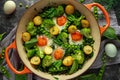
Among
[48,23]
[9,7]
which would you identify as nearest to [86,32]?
[48,23]

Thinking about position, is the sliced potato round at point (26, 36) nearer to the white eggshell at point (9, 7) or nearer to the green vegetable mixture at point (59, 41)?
the green vegetable mixture at point (59, 41)

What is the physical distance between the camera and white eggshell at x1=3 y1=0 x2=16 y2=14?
4.94 ft

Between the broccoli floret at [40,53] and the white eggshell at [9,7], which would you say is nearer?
the broccoli floret at [40,53]

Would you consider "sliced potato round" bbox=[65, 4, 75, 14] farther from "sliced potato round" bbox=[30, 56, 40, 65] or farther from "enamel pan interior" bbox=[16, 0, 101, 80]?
"sliced potato round" bbox=[30, 56, 40, 65]

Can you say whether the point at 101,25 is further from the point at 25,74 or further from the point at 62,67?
the point at 25,74

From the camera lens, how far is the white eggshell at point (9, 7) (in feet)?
4.94

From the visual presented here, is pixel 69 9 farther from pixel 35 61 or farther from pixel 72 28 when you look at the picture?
pixel 35 61

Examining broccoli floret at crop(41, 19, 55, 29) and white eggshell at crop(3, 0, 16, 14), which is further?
white eggshell at crop(3, 0, 16, 14)

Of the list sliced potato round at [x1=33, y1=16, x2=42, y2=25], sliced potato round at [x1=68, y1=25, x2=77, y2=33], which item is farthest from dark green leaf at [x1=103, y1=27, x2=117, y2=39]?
sliced potato round at [x1=33, y1=16, x2=42, y2=25]

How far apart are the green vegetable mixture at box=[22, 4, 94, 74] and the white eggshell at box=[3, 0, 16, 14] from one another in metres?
0.16

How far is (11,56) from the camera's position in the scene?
4.83 feet

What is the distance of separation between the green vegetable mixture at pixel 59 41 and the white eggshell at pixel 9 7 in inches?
6.2

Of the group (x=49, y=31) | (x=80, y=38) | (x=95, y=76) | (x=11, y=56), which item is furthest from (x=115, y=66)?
(x=11, y=56)

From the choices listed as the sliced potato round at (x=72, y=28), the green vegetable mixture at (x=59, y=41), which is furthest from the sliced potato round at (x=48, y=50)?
the sliced potato round at (x=72, y=28)
